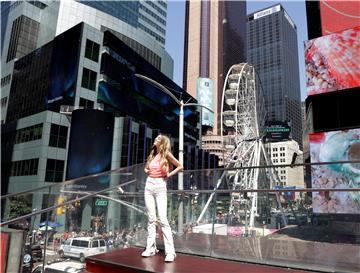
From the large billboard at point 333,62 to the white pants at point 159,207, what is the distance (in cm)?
2118

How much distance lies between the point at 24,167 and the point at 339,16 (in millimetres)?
38702

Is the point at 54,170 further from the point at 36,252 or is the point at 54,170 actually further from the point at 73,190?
the point at 36,252

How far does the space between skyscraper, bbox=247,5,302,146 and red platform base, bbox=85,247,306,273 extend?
15510 centimetres

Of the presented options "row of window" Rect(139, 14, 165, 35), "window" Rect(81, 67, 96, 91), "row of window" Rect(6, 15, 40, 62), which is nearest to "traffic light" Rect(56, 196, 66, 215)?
"window" Rect(81, 67, 96, 91)

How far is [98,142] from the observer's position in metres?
39.7

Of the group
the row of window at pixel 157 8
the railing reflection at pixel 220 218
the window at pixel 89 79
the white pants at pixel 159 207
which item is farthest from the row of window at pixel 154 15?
the white pants at pixel 159 207

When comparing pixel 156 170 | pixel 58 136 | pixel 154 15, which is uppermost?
pixel 154 15

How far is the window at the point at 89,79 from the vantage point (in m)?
43.6

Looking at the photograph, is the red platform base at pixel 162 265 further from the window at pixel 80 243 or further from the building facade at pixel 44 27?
the building facade at pixel 44 27

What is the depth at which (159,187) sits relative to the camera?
5.44 m

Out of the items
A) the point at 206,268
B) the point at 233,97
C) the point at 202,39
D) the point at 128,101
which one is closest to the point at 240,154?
the point at 233,97

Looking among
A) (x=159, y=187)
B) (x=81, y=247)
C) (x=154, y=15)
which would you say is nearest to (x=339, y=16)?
(x=159, y=187)

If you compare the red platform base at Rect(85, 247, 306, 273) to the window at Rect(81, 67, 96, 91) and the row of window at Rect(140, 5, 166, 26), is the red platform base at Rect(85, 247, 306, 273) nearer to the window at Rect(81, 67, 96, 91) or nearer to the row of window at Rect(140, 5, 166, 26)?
the window at Rect(81, 67, 96, 91)

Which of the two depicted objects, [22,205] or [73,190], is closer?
[73,190]
